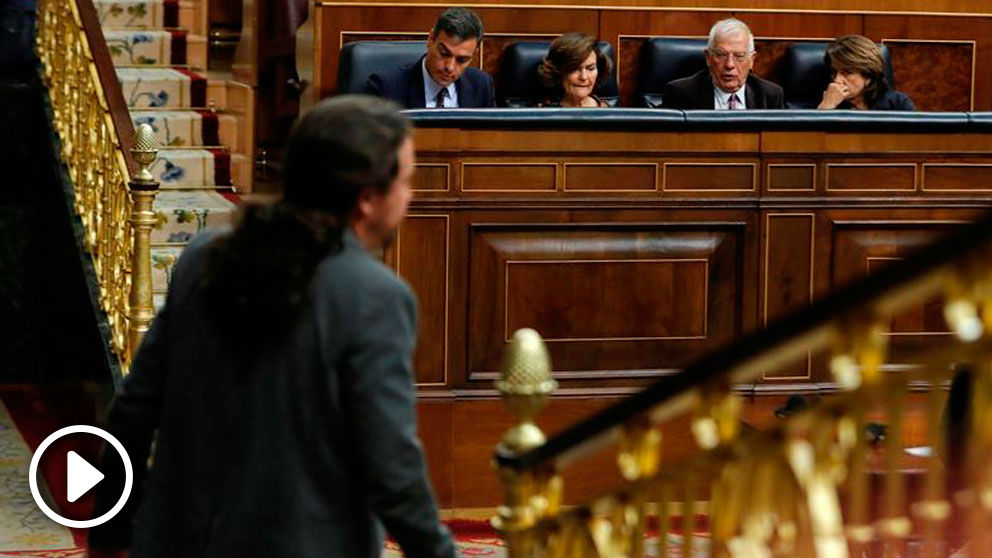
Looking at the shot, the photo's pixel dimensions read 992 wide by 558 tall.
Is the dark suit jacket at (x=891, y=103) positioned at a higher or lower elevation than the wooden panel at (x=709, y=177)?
higher

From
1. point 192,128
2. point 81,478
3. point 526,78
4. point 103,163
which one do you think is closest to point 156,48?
point 192,128

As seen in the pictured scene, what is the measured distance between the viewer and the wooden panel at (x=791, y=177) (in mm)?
5621

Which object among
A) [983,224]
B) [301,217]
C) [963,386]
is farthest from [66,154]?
[983,224]

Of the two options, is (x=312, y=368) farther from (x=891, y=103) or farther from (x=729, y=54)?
(x=891, y=103)

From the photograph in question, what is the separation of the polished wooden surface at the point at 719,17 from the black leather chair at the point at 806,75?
0.38 ft

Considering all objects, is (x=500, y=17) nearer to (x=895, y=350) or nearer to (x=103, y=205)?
(x=103, y=205)

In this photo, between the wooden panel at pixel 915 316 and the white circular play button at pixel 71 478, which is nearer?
the white circular play button at pixel 71 478

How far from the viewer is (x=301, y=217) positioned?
7.91ft

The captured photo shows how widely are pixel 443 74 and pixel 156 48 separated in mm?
2833

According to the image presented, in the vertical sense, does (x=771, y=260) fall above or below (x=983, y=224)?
below

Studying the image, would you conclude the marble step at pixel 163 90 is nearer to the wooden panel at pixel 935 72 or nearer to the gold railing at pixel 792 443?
the wooden panel at pixel 935 72

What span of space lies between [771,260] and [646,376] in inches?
20.7

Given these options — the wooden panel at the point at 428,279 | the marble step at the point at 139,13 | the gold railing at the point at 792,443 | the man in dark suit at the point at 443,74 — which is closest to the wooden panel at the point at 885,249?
the wooden panel at the point at 428,279

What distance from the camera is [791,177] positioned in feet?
18.5
